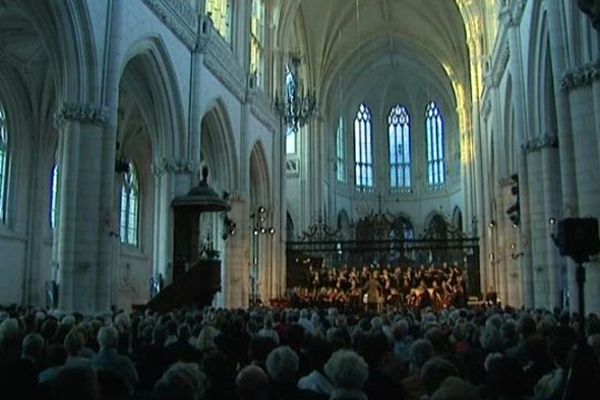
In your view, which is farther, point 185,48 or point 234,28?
point 234,28

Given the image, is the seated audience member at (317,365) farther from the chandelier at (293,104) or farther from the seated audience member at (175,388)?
the chandelier at (293,104)

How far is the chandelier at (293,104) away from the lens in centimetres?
3259

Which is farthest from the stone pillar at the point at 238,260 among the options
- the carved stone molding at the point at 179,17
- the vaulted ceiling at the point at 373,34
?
the vaulted ceiling at the point at 373,34

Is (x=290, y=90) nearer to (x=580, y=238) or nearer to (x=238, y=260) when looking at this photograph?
(x=238, y=260)

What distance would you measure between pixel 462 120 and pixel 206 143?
73.0 ft

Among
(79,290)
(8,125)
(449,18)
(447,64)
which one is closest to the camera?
(79,290)

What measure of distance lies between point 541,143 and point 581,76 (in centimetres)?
567

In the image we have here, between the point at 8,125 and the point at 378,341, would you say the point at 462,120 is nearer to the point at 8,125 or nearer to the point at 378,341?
the point at 8,125

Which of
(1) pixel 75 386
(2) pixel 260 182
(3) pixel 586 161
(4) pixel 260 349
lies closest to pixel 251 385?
(1) pixel 75 386

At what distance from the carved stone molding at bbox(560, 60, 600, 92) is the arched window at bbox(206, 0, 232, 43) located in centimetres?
1555

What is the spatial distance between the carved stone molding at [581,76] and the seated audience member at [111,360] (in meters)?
11.0

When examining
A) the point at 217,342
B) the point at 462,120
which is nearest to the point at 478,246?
the point at 462,120

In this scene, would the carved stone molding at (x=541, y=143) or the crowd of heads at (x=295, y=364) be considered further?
the carved stone molding at (x=541, y=143)

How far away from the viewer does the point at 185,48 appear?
23438mm
